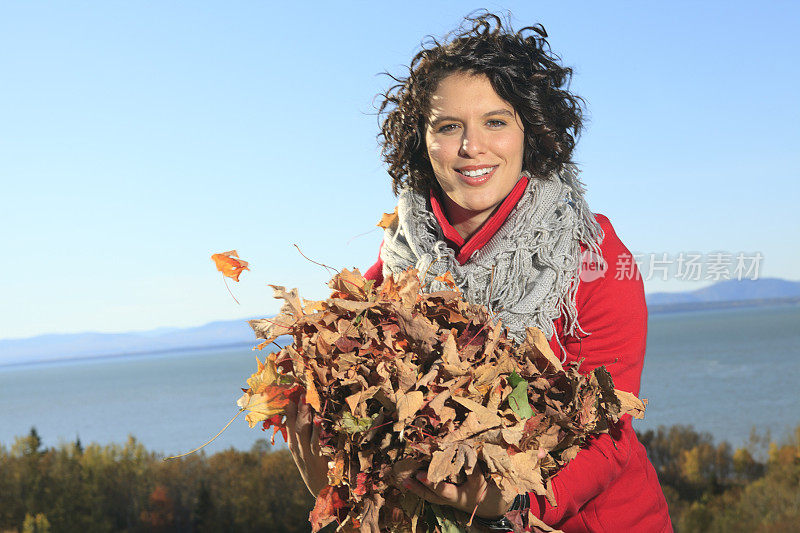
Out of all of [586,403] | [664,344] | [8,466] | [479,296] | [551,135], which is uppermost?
[551,135]

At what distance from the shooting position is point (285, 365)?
1.56 metres

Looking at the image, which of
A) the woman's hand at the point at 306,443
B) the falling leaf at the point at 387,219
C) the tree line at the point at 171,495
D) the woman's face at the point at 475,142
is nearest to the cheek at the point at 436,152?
the woman's face at the point at 475,142

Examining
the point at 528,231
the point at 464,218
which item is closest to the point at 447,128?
the point at 464,218

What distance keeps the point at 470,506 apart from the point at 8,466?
5666 millimetres

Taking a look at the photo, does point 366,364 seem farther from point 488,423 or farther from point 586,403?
point 586,403

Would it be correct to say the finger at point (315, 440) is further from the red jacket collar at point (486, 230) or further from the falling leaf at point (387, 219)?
the falling leaf at point (387, 219)

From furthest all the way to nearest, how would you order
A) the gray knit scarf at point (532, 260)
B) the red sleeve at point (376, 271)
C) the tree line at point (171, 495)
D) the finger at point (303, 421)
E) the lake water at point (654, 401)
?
the lake water at point (654, 401), the tree line at point (171, 495), the red sleeve at point (376, 271), the gray knit scarf at point (532, 260), the finger at point (303, 421)

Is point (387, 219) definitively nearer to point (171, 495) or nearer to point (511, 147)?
point (511, 147)

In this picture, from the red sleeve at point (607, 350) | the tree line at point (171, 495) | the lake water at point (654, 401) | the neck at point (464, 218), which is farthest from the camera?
the lake water at point (654, 401)

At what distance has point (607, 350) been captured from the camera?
1919 millimetres

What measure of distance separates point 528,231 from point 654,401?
41803 mm

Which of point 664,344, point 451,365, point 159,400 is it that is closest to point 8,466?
point 451,365

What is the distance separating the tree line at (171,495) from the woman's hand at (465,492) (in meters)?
4.23

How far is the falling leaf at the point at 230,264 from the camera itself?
1707mm
